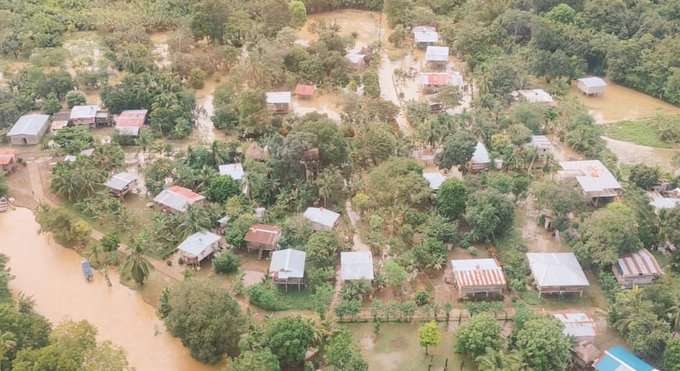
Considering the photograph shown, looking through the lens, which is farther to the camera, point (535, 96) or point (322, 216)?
point (535, 96)

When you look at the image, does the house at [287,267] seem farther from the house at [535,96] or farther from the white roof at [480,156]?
the house at [535,96]

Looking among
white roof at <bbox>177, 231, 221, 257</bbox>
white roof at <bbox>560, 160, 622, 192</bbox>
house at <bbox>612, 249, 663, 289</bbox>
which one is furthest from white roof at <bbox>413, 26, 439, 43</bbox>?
white roof at <bbox>177, 231, 221, 257</bbox>

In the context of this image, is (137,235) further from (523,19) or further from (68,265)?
(523,19)

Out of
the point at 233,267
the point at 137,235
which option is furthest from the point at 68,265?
the point at 233,267

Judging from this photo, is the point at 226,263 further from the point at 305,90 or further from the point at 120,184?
the point at 305,90

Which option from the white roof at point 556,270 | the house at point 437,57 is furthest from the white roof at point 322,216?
the house at point 437,57

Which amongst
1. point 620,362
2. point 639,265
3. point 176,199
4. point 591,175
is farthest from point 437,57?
point 620,362
